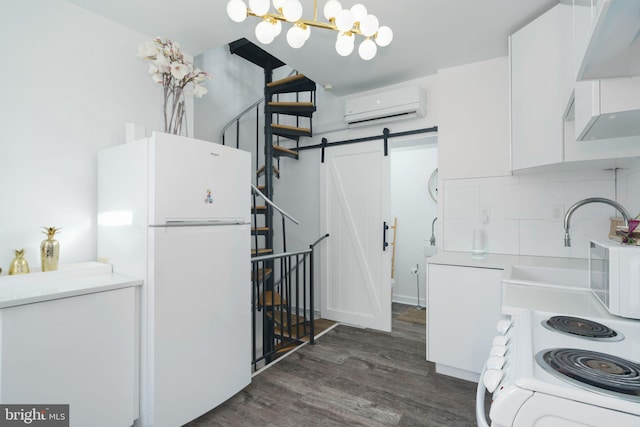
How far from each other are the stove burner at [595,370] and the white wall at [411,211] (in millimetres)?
3496

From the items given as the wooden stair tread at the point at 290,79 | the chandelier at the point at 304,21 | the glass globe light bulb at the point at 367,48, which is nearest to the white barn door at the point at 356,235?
the wooden stair tread at the point at 290,79

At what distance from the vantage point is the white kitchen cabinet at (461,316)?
2.15 metres

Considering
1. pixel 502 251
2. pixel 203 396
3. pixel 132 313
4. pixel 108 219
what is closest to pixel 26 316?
pixel 132 313

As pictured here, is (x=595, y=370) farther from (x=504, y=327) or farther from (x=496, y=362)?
(x=504, y=327)

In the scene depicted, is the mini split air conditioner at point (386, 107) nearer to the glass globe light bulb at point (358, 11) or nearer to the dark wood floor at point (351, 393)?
the glass globe light bulb at point (358, 11)

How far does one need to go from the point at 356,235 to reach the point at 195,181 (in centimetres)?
207

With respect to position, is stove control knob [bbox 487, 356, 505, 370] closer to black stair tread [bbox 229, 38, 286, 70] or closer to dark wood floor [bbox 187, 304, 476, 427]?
dark wood floor [bbox 187, 304, 476, 427]

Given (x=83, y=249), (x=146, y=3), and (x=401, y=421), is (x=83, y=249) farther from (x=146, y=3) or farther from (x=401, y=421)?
(x=401, y=421)

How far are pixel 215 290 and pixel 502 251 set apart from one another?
229 centimetres

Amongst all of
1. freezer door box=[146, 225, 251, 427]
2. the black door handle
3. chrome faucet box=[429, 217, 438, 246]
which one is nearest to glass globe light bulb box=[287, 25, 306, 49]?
freezer door box=[146, 225, 251, 427]

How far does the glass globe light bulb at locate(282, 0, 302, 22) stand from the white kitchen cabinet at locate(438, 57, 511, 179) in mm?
1945

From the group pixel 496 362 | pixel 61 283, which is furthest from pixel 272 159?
pixel 496 362

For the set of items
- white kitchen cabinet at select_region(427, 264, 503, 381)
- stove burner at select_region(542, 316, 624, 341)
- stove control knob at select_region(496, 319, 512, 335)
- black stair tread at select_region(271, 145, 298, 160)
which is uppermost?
black stair tread at select_region(271, 145, 298, 160)

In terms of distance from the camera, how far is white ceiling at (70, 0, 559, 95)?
6.68 ft
